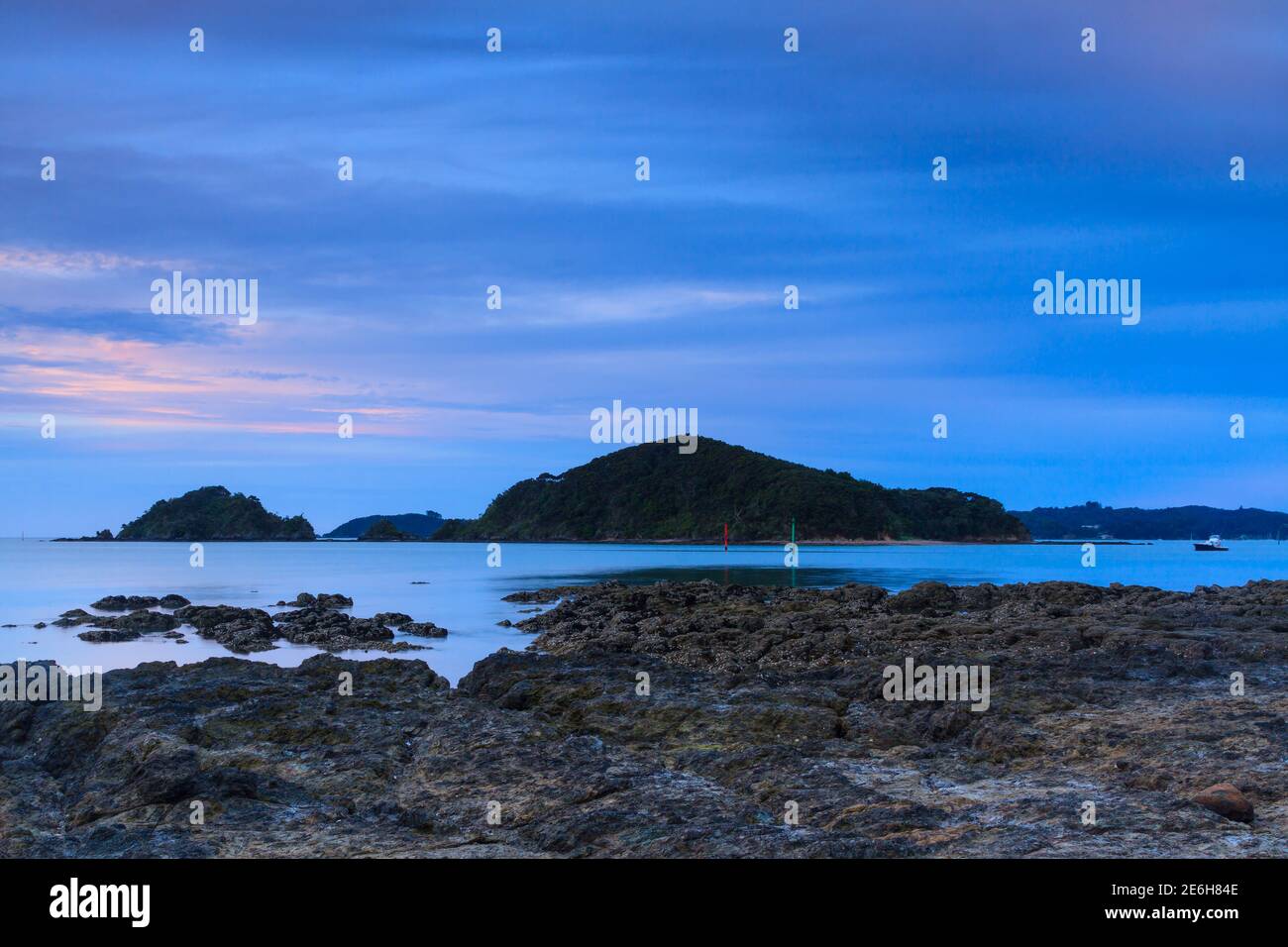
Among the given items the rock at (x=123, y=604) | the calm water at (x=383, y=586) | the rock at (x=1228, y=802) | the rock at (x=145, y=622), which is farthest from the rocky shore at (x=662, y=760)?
the rock at (x=123, y=604)

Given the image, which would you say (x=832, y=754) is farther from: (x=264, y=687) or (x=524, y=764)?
(x=264, y=687)

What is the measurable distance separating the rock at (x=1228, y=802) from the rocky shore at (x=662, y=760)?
3cm

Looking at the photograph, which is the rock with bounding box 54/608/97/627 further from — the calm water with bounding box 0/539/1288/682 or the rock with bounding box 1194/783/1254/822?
the rock with bounding box 1194/783/1254/822

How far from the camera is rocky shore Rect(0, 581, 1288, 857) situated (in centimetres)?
848

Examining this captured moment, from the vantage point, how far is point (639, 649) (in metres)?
23.3

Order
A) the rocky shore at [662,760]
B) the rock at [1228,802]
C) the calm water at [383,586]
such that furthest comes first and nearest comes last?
the calm water at [383,586]
the rock at [1228,802]
the rocky shore at [662,760]

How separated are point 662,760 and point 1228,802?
18.3 ft

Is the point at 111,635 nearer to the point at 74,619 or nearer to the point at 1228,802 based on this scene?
the point at 74,619

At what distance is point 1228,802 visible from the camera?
870cm

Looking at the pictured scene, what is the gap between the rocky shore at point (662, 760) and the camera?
27.8ft

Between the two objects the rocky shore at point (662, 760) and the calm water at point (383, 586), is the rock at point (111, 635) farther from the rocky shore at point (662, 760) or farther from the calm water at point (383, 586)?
the rocky shore at point (662, 760)

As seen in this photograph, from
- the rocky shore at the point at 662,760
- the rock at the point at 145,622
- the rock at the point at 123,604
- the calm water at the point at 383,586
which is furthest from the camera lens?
the rock at the point at 123,604

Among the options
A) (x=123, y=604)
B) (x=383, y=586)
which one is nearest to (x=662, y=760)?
(x=123, y=604)
